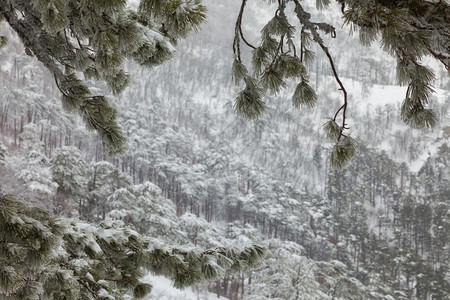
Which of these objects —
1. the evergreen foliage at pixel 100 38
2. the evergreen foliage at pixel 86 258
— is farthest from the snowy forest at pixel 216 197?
the evergreen foliage at pixel 100 38

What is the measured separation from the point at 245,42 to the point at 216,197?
37829 mm

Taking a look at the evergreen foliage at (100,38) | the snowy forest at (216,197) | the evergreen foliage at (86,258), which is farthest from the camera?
the snowy forest at (216,197)

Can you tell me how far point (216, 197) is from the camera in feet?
128

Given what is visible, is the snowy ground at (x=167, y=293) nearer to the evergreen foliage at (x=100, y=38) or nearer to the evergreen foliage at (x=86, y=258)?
the evergreen foliage at (x=86, y=258)

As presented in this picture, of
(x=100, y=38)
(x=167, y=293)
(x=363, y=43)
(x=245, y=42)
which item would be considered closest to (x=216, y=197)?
(x=167, y=293)

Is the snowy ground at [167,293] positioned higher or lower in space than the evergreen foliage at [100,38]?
lower

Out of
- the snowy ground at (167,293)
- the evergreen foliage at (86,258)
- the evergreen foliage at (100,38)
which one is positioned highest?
the evergreen foliage at (100,38)

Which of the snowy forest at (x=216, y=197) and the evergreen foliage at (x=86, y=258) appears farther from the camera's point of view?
the snowy forest at (x=216, y=197)

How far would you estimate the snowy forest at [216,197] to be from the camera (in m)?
2.05

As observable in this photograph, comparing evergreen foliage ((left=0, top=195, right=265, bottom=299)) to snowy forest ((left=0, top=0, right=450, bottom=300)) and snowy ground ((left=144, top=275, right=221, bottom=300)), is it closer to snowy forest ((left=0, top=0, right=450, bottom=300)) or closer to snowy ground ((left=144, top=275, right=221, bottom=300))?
snowy forest ((left=0, top=0, right=450, bottom=300))

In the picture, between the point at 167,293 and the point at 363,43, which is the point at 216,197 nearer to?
the point at 167,293

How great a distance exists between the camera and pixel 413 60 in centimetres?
130

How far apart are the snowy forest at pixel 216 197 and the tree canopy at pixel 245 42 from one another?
0.26 ft

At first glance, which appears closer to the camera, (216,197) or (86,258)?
(86,258)
